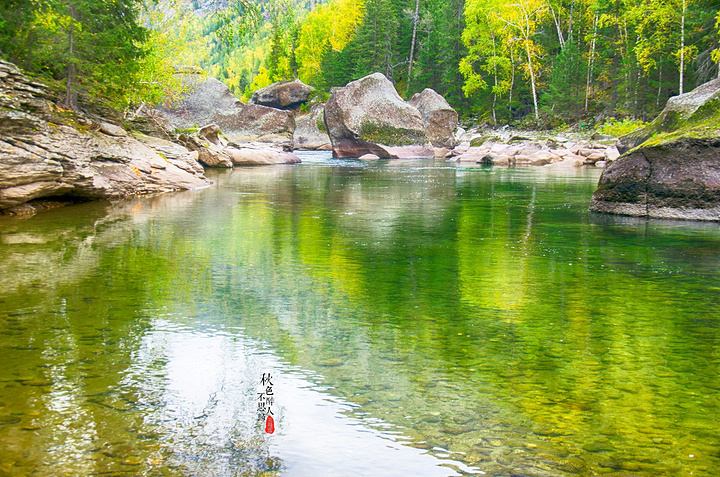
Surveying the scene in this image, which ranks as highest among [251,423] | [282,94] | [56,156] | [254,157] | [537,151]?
[282,94]

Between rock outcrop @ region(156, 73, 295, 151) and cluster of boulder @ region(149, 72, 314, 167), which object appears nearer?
cluster of boulder @ region(149, 72, 314, 167)

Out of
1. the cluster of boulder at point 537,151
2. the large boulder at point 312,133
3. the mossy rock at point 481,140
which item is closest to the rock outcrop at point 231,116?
the large boulder at point 312,133

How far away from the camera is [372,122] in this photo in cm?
3472

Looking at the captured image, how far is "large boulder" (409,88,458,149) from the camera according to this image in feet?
128

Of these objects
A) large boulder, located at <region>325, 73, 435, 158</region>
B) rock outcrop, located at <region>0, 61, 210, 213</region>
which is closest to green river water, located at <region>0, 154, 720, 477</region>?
rock outcrop, located at <region>0, 61, 210, 213</region>

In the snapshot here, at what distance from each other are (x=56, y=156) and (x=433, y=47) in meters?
51.3

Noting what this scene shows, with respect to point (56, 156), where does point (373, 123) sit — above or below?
above

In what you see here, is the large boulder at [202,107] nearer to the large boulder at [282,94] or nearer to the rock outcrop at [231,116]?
the rock outcrop at [231,116]

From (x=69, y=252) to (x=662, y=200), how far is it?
9559 mm

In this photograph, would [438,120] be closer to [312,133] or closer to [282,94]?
[312,133]

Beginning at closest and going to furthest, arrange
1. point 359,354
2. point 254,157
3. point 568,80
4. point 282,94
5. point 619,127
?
point 359,354 < point 254,157 < point 619,127 < point 568,80 < point 282,94

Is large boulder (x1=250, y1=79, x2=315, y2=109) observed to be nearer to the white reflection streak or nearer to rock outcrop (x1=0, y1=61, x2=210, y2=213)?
rock outcrop (x1=0, y1=61, x2=210, y2=213)

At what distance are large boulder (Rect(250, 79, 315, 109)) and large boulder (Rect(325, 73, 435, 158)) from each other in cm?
2624

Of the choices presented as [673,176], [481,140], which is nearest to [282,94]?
[481,140]
